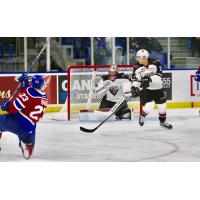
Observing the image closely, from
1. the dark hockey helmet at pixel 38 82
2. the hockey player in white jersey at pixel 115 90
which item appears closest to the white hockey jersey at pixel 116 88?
the hockey player in white jersey at pixel 115 90

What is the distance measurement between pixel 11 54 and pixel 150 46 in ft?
2.89

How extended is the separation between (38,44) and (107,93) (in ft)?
1.81

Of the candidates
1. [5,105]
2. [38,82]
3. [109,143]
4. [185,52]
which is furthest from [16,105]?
[185,52]

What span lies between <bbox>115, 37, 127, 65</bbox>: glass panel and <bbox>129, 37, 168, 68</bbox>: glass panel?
38 millimetres

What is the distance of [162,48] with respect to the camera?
7.39m

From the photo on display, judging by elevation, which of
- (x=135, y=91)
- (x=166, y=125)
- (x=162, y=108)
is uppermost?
(x=135, y=91)

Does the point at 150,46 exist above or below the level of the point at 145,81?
above

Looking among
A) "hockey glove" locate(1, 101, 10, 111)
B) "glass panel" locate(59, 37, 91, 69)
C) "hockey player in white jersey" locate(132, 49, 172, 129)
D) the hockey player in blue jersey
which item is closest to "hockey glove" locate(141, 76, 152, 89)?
"hockey player in white jersey" locate(132, 49, 172, 129)

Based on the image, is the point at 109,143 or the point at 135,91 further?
the point at 135,91

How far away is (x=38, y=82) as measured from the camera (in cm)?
724

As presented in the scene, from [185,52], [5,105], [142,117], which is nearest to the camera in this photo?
[5,105]

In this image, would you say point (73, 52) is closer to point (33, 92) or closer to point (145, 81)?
point (33, 92)

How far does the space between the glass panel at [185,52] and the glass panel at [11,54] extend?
963 millimetres

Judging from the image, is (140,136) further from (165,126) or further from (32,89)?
(32,89)
